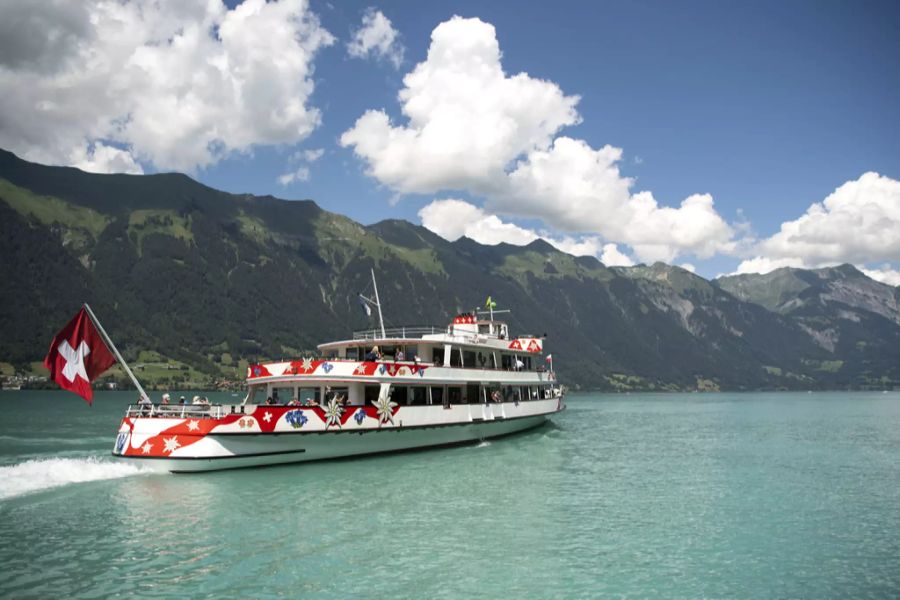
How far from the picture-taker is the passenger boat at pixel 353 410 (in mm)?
27859

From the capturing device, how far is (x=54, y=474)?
27.2 meters

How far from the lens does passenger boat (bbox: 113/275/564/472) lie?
2786 cm

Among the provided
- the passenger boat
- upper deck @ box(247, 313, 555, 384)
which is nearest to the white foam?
the passenger boat

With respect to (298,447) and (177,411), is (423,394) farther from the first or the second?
(177,411)

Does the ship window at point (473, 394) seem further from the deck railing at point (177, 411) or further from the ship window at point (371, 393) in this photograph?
the deck railing at point (177, 411)

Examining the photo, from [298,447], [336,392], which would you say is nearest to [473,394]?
[336,392]

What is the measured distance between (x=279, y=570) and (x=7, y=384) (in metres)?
217

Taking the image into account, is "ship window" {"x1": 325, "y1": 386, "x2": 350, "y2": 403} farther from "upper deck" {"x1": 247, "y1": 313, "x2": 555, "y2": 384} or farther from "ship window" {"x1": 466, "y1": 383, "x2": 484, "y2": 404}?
"ship window" {"x1": 466, "y1": 383, "x2": 484, "y2": 404}

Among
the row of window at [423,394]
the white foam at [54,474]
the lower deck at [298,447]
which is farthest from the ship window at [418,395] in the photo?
the white foam at [54,474]

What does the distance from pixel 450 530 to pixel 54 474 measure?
1932 centimetres

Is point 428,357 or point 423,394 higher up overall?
point 428,357

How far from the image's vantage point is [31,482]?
25625mm

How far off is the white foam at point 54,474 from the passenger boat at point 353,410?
108cm

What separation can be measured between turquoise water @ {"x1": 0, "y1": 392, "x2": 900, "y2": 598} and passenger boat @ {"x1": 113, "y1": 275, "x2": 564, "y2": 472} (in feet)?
3.75
